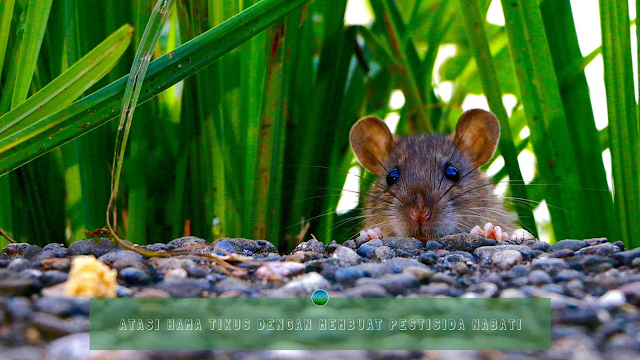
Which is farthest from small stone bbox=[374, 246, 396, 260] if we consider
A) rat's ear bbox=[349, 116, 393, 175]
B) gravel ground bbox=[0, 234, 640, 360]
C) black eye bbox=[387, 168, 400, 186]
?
rat's ear bbox=[349, 116, 393, 175]

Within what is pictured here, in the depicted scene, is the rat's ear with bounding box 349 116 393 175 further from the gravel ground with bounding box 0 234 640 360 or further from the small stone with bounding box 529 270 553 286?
the small stone with bounding box 529 270 553 286

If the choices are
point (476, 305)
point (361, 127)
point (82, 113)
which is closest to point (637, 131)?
point (361, 127)

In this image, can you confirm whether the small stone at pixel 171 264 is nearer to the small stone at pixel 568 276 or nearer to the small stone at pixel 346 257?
the small stone at pixel 346 257

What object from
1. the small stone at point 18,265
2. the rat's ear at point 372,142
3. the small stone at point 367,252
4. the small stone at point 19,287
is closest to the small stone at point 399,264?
the small stone at point 367,252

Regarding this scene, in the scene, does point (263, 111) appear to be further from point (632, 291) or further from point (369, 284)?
point (632, 291)

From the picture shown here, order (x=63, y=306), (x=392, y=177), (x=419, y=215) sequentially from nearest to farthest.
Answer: (x=63, y=306) → (x=419, y=215) → (x=392, y=177)

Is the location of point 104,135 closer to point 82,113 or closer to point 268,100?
point 268,100

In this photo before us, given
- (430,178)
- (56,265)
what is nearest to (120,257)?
(56,265)
